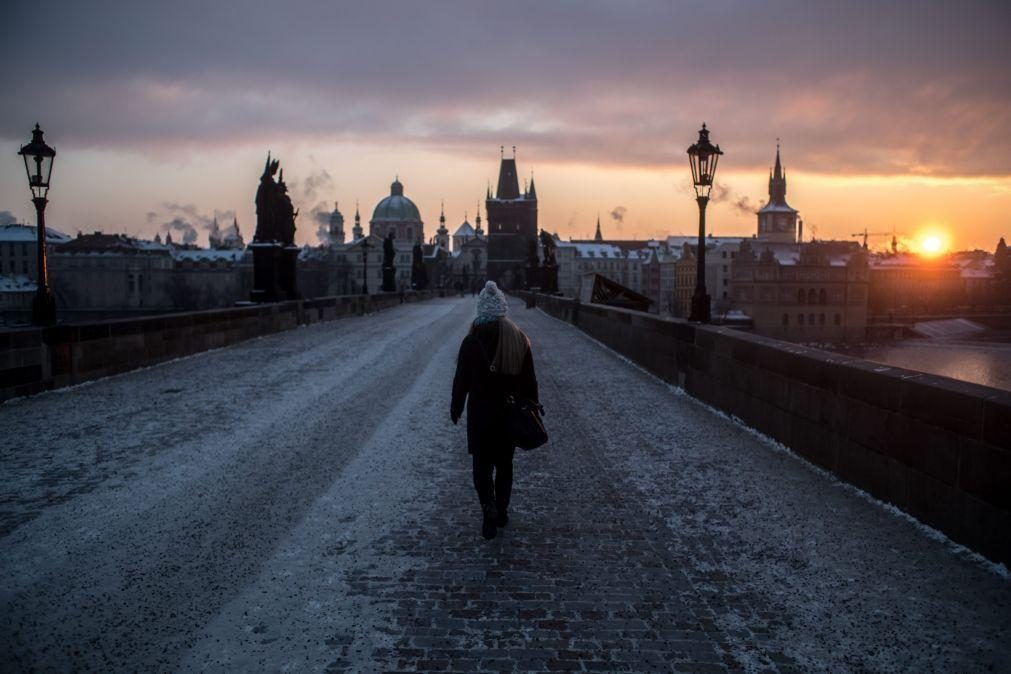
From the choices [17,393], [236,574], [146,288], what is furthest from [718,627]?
[146,288]

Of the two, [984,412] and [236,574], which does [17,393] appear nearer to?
[236,574]

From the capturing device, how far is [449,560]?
15.1 ft

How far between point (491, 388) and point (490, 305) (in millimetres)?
Result: 565

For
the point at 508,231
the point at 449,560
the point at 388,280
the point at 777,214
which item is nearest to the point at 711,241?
the point at 777,214

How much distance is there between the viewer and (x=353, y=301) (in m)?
36.1

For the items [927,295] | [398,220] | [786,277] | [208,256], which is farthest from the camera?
[398,220]

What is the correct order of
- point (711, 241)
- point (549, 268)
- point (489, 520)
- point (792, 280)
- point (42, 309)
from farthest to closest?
point (711, 241) → point (792, 280) → point (549, 268) → point (42, 309) → point (489, 520)

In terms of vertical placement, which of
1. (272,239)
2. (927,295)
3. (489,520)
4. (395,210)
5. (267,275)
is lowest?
(489,520)

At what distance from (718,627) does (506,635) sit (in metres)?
1.06

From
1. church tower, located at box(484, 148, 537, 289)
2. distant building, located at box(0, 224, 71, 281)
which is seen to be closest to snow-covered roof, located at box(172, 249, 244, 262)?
distant building, located at box(0, 224, 71, 281)

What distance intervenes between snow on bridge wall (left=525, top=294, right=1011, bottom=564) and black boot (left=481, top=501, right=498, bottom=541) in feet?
9.76

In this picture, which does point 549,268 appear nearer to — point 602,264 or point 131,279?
point 131,279

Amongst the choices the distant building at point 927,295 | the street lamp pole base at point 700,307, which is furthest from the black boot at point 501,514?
the distant building at point 927,295

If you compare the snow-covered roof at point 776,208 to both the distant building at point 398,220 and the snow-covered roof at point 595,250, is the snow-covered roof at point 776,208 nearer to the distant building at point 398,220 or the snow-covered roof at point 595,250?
the snow-covered roof at point 595,250
